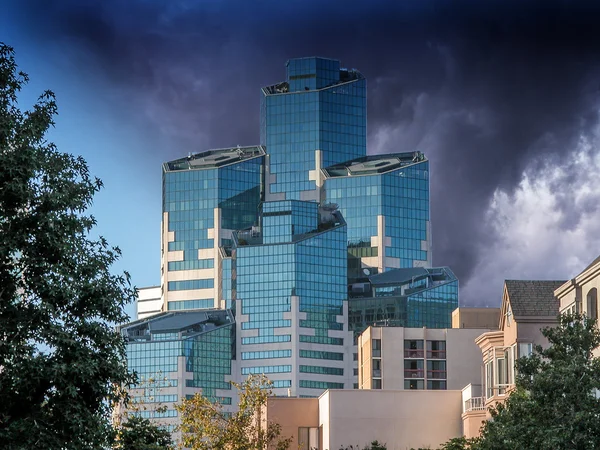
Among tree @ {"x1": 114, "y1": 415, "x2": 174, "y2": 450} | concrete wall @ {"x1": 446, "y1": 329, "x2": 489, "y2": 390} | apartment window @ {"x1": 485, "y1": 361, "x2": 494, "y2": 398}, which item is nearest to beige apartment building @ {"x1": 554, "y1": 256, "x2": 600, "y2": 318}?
apartment window @ {"x1": 485, "y1": 361, "x2": 494, "y2": 398}

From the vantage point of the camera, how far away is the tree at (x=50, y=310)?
38.9 m

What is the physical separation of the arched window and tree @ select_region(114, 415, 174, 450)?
64.8 ft

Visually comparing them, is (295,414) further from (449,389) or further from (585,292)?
(585,292)

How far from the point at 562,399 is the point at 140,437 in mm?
15197

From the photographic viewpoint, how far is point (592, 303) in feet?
214

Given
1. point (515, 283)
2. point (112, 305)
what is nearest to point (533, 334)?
point (515, 283)

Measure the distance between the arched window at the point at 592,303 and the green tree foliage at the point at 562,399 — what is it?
566 inches

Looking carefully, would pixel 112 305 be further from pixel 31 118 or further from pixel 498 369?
pixel 498 369

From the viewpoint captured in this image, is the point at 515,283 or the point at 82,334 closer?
the point at 82,334

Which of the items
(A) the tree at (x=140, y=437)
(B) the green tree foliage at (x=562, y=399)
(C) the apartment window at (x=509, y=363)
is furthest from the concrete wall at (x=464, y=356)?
(B) the green tree foliage at (x=562, y=399)

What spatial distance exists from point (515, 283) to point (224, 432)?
82.9 ft

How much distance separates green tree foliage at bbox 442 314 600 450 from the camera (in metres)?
45.7

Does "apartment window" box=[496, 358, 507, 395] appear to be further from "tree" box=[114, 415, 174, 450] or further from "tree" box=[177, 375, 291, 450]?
"tree" box=[114, 415, 174, 450]

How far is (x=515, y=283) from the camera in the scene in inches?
3179
